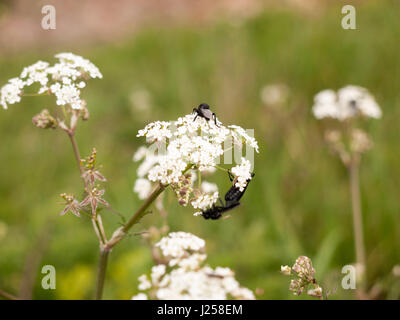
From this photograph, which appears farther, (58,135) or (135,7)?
(135,7)

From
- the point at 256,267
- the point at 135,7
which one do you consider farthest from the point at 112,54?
the point at 256,267

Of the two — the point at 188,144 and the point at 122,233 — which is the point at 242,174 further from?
the point at 122,233

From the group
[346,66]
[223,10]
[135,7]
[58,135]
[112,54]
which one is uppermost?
[135,7]

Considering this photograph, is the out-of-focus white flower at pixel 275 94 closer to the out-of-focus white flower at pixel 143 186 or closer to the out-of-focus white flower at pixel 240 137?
the out-of-focus white flower at pixel 143 186

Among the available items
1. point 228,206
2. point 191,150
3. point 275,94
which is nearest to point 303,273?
point 228,206

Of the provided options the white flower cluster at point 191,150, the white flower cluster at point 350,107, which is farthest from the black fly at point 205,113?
the white flower cluster at point 350,107
